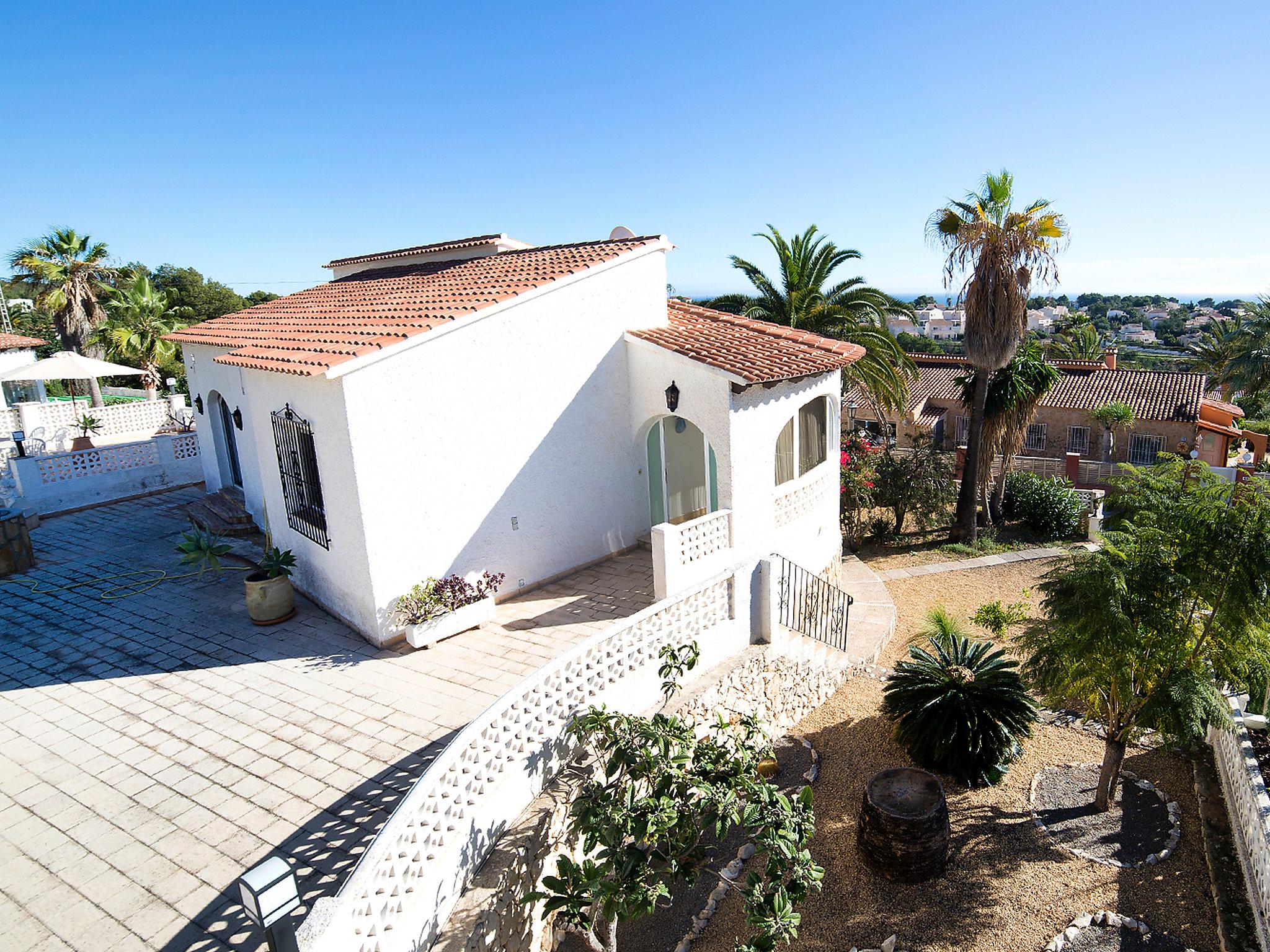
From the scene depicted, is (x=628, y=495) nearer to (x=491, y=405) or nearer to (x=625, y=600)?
(x=625, y=600)

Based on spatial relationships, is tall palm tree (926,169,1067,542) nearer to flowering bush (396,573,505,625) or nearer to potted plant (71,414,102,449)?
→ flowering bush (396,573,505,625)

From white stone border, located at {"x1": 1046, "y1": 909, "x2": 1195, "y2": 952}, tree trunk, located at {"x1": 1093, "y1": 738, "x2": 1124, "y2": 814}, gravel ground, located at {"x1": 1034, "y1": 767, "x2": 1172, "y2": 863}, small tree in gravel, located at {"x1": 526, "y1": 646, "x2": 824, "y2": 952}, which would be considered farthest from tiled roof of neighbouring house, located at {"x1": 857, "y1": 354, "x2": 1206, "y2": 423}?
small tree in gravel, located at {"x1": 526, "y1": 646, "x2": 824, "y2": 952}

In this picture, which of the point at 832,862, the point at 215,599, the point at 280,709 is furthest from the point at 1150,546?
the point at 215,599

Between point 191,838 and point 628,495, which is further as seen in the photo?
point 628,495

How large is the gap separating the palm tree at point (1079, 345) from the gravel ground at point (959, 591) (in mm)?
34944

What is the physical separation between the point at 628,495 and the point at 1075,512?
56.5ft

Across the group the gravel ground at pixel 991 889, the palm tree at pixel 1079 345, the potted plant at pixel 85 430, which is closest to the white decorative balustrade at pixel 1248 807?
the gravel ground at pixel 991 889

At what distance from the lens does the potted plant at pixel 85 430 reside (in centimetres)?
2097

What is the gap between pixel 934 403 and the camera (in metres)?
39.0

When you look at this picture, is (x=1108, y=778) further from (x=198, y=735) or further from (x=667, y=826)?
(x=198, y=735)

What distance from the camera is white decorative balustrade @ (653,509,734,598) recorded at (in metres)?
9.85

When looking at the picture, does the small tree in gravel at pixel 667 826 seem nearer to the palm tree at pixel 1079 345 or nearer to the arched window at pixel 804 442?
the arched window at pixel 804 442

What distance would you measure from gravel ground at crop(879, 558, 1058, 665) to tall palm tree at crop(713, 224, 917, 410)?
18.0 ft

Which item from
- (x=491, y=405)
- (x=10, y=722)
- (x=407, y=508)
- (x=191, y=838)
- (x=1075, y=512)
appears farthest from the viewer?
(x=1075, y=512)
